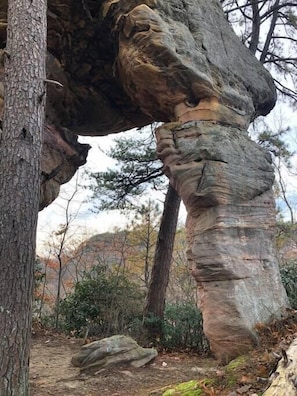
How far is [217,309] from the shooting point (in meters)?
5.54

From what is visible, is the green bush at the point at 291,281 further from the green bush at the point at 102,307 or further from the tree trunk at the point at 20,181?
the tree trunk at the point at 20,181

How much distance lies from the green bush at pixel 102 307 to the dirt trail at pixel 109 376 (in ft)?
6.91

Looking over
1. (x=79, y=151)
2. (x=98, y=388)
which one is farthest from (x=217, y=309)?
(x=79, y=151)

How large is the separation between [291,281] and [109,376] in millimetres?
4199

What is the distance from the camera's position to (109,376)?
5340 mm

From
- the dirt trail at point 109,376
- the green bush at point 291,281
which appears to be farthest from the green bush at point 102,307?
the green bush at point 291,281

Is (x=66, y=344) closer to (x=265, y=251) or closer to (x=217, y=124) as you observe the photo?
(x=265, y=251)

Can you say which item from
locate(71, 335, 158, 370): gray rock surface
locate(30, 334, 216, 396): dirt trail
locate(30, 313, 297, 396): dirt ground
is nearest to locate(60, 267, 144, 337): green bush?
locate(30, 334, 216, 396): dirt trail

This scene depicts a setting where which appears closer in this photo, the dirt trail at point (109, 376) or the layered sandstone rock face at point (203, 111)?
the dirt trail at point (109, 376)

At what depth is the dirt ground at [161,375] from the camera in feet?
12.8

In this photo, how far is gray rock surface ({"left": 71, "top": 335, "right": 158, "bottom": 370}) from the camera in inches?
223

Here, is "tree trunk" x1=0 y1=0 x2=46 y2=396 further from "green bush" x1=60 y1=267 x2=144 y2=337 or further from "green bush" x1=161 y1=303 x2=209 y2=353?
"green bush" x1=60 y1=267 x2=144 y2=337

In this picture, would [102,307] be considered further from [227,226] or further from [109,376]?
[227,226]

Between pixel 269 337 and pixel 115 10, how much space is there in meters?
5.78
